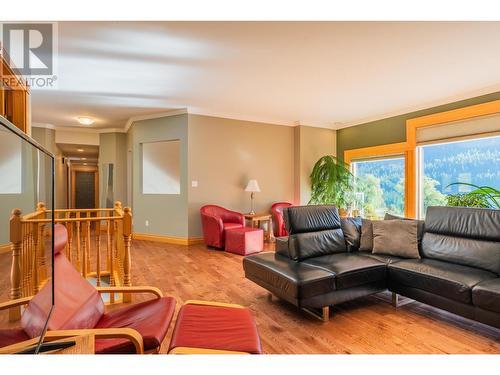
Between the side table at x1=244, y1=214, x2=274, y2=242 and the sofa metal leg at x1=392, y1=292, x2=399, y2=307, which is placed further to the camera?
the side table at x1=244, y1=214, x2=274, y2=242

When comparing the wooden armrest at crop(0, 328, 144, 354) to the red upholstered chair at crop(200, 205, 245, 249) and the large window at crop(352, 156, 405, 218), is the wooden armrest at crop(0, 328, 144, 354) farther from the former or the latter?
the large window at crop(352, 156, 405, 218)

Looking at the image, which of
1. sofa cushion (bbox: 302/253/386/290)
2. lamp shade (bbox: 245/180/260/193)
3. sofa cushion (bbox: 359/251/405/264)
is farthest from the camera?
lamp shade (bbox: 245/180/260/193)

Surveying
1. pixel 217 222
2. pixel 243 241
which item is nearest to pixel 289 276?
pixel 243 241

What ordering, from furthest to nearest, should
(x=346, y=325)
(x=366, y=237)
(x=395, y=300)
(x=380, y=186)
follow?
(x=380, y=186) → (x=366, y=237) → (x=395, y=300) → (x=346, y=325)

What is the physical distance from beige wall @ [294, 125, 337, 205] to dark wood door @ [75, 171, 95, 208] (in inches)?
272

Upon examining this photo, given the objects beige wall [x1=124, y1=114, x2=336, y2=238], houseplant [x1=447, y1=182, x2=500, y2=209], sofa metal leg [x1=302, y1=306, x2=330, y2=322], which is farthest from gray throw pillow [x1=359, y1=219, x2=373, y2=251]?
beige wall [x1=124, y1=114, x2=336, y2=238]

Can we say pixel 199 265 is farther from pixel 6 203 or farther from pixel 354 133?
pixel 354 133

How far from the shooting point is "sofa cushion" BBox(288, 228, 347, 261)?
2773mm

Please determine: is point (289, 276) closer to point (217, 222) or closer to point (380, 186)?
point (217, 222)

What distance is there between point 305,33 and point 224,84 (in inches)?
62.6

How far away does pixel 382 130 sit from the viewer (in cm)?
544

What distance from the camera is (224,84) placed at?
12.4ft

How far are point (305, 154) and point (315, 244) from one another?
11.8 ft

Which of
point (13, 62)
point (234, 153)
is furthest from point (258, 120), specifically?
point (13, 62)
